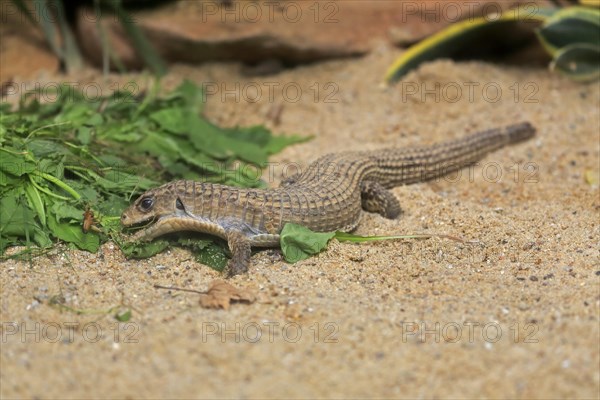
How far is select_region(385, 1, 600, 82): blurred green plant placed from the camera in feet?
22.7

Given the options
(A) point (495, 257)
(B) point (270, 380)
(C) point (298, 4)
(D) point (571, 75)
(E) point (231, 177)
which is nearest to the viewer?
(B) point (270, 380)

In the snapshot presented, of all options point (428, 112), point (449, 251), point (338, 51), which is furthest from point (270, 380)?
point (338, 51)

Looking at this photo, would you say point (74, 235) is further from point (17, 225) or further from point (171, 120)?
point (171, 120)

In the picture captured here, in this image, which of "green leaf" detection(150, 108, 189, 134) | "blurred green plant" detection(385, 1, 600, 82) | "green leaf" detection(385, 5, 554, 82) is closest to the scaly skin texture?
"green leaf" detection(150, 108, 189, 134)

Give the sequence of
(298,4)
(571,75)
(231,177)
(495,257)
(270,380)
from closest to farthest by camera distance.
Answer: (270,380) < (495,257) < (231,177) < (571,75) < (298,4)

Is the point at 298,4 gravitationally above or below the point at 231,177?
above

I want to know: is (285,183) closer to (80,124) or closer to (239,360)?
(80,124)

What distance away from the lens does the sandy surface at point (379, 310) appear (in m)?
3.61

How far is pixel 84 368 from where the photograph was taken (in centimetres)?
371

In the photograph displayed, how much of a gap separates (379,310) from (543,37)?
414 cm

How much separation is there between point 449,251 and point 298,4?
3.84 meters

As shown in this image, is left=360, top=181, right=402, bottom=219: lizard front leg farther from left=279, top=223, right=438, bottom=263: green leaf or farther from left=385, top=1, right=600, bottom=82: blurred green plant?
left=385, top=1, right=600, bottom=82: blurred green plant

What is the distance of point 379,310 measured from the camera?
4230mm

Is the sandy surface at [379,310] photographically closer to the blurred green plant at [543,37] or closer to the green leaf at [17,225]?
the green leaf at [17,225]
